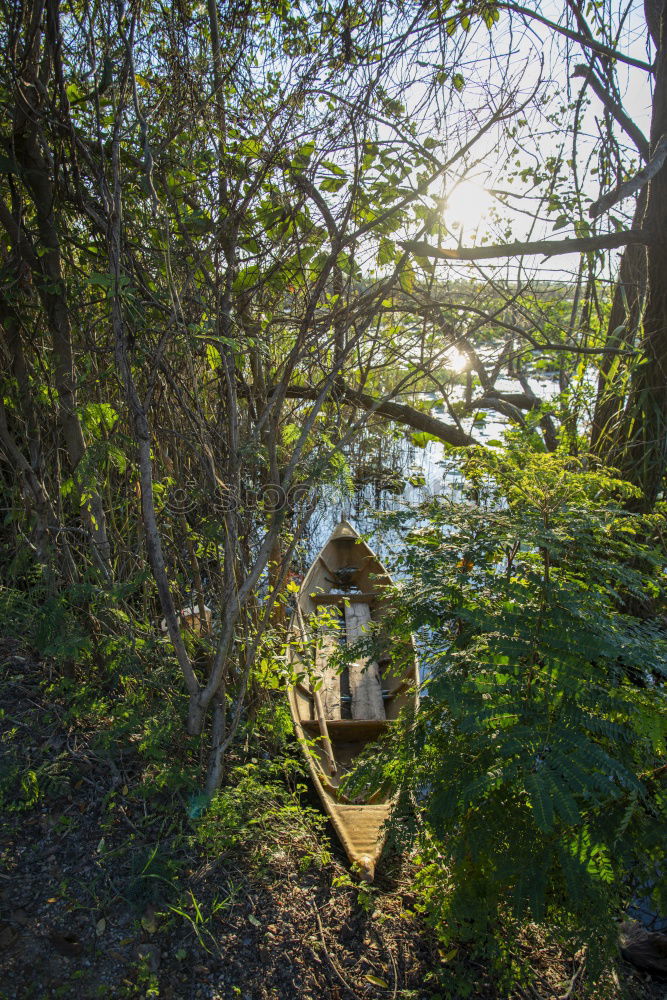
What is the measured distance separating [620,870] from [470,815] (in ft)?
1.41

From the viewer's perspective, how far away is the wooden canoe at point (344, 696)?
273 cm

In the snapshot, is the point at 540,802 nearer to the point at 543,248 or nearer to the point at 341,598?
the point at 543,248

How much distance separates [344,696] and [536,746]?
2.87 meters

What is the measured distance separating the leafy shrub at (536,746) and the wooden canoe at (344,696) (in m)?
0.38

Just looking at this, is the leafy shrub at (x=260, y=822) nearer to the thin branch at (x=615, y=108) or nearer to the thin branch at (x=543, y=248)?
the thin branch at (x=543, y=248)

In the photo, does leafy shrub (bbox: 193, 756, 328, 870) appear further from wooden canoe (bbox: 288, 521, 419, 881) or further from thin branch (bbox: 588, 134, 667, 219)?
thin branch (bbox: 588, 134, 667, 219)

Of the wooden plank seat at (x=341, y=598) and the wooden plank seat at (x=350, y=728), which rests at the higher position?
the wooden plank seat at (x=341, y=598)

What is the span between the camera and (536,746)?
63.6 inches

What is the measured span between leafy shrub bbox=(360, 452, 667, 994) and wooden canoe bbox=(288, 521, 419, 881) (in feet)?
1.24

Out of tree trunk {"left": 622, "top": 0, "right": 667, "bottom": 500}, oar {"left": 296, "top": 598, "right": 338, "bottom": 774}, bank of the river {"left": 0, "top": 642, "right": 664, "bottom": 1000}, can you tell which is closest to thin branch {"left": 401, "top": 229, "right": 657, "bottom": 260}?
tree trunk {"left": 622, "top": 0, "right": 667, "bottom": 500}

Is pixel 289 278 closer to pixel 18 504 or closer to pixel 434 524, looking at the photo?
pixel 434 524

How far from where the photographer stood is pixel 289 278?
2680mm

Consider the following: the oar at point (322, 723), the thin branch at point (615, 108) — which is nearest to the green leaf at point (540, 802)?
the oar at point (322, 723)

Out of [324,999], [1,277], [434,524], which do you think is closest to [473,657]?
[434,524]
